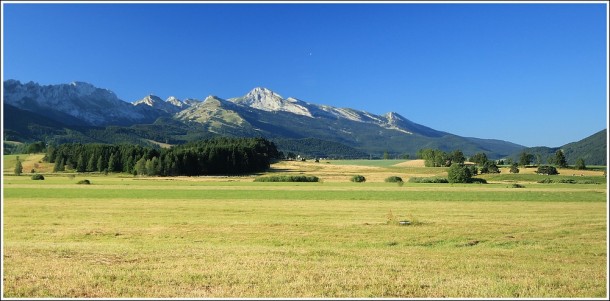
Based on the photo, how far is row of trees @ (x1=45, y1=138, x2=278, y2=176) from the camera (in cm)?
12412

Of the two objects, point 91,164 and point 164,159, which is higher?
point 164,159

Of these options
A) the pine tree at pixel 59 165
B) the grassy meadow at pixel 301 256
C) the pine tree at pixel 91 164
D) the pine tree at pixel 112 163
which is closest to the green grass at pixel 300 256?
the grassy meadow at pixel 301 256

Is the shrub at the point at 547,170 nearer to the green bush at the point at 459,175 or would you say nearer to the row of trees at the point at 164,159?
the green bush at the point at 459,175

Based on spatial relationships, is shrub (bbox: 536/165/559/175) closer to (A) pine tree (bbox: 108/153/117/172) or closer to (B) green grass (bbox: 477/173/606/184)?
(B) green grass (bbox: 477/173/606/184)

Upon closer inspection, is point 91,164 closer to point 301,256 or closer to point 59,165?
point 59,165

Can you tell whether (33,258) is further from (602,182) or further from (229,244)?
(602,182)

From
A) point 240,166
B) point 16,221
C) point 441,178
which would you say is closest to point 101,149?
point 240,166

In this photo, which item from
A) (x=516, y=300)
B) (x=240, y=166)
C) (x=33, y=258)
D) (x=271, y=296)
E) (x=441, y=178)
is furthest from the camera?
(x=240, y=166)

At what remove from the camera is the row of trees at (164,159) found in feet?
407

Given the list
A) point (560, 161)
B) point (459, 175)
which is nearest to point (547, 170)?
point (560, 161)

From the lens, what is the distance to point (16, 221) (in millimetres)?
29062

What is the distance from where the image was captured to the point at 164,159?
411 feet

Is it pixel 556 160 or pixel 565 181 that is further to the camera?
pixel 556 160

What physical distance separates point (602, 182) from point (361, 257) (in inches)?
3440
